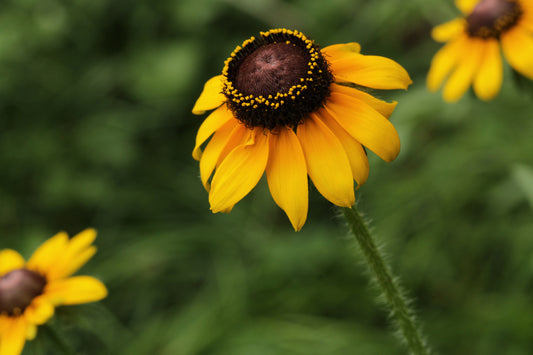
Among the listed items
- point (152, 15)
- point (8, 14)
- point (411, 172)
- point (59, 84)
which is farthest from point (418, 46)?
point (8, 14)

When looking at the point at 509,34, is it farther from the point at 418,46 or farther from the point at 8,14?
the point at 8,14

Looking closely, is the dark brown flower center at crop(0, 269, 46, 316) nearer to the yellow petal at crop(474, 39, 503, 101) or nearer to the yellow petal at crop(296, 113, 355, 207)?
the yellow petal at crop(296, 113, 355, 207)

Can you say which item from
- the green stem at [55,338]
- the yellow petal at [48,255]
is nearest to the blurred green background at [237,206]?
the green stem at [55,338]

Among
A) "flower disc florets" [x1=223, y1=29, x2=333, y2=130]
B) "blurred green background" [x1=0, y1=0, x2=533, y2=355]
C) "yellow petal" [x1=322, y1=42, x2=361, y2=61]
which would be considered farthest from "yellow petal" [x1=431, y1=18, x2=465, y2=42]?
"flower disc florets" [x1=223, y1=29, x2=333, y2=130]

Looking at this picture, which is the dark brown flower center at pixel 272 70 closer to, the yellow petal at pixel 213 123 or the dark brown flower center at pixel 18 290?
the yellow petal at pixel 213 123

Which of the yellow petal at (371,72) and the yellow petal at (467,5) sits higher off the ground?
the yellow petal at (371,72)

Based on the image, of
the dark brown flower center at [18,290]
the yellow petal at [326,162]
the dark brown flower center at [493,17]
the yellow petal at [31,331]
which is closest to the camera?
the yellow petal at [326,162]
